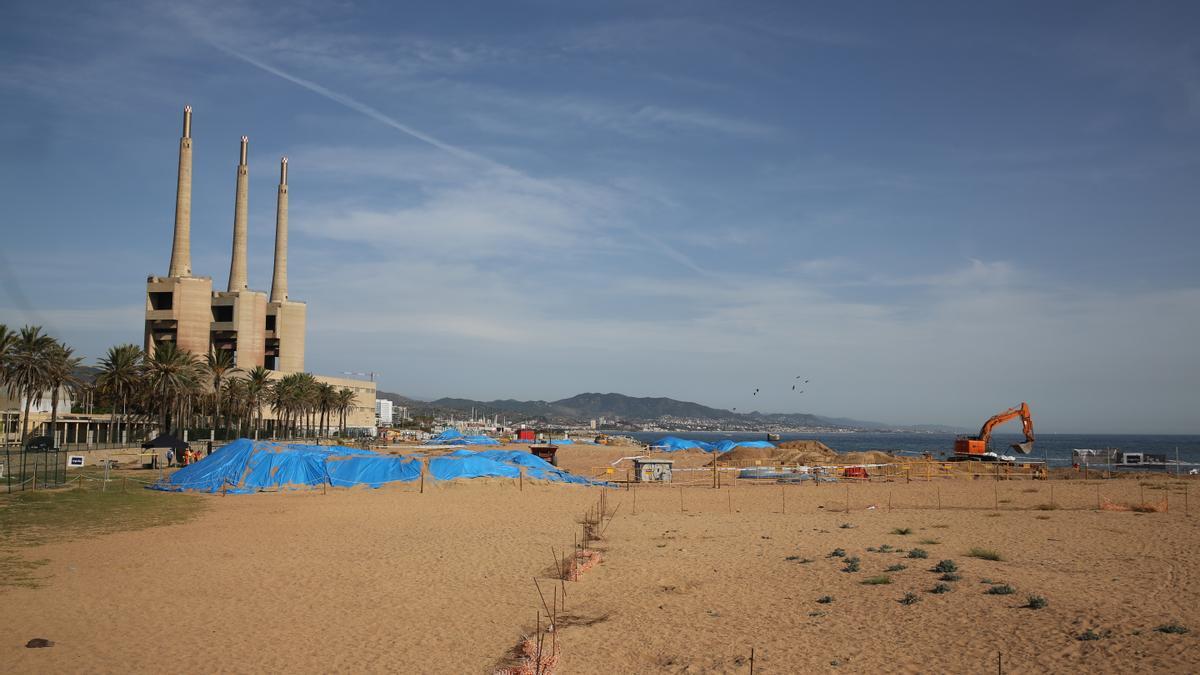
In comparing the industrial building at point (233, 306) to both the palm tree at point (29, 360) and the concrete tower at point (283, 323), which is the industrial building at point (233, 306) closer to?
the concrete tower at point (283, 323)

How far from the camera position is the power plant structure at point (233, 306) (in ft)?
279

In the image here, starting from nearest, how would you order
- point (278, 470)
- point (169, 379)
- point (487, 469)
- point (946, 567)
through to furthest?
1. point (946, 567)
2. point (278, 470)
3. point (487, 469)
4. point (169, 379)

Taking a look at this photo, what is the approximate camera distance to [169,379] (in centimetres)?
6197

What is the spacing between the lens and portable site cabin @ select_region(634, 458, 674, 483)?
46.2 metres

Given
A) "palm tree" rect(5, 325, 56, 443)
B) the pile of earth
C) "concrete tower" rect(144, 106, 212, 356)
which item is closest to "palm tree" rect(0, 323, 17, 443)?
"palm tree" rect(5, 325, 56, 443)

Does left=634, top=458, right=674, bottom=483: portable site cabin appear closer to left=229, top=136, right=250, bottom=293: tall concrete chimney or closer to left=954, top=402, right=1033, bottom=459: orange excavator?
left=954, top=402, right=1033, bottom=459: orange excavator

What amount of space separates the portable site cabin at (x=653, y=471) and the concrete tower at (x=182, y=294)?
5811 centimetres

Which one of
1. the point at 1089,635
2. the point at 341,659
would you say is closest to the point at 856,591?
the point at 1089,635

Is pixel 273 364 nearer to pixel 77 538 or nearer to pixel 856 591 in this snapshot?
pixel 77 538

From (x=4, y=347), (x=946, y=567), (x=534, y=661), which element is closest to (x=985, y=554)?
(x=946, y=567)

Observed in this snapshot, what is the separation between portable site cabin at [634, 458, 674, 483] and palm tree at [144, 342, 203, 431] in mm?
37557

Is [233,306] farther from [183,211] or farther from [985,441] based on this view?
[985,441]

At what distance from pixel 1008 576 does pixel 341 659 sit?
522 inches

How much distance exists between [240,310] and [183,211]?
11.8m
